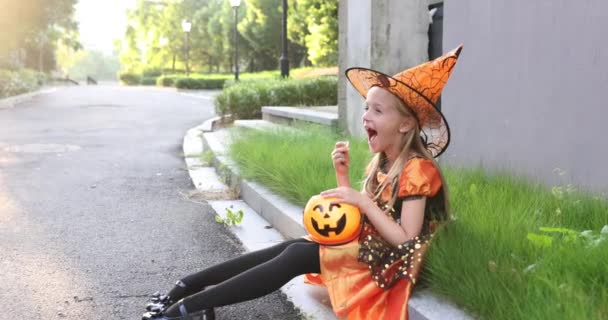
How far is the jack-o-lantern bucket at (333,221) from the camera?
291cm

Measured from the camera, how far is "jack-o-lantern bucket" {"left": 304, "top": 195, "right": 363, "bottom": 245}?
2914 mm

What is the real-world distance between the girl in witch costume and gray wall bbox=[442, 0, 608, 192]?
1.66 m

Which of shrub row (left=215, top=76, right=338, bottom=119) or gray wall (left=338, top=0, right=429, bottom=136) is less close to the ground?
gray wall (left=338, top=0, right=429, bottom=136)

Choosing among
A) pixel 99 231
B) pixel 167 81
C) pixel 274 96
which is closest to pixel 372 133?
pixel 99 231

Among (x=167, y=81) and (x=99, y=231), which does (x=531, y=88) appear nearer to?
(x=99, y=231)

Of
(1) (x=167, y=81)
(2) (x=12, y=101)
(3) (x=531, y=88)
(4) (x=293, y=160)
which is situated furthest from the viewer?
(1) (x=167, y=81)

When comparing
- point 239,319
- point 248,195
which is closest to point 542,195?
point 239,319

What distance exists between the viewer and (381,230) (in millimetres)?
2830

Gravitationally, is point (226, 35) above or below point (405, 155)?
above

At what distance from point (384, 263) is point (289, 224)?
1.77 m

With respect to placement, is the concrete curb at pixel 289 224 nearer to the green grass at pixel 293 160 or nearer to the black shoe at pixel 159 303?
the green grass at pixel 293 160

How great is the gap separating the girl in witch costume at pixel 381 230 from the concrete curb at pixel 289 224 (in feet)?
0.35

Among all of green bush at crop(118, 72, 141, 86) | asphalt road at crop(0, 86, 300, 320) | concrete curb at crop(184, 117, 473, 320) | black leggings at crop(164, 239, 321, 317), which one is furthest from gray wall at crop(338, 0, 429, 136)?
green bush at crop(118, 72, 141, 86)

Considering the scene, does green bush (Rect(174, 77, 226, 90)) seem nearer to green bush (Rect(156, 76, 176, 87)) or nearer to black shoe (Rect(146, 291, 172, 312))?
green bush (Rect(156, 76, 176, 87))
